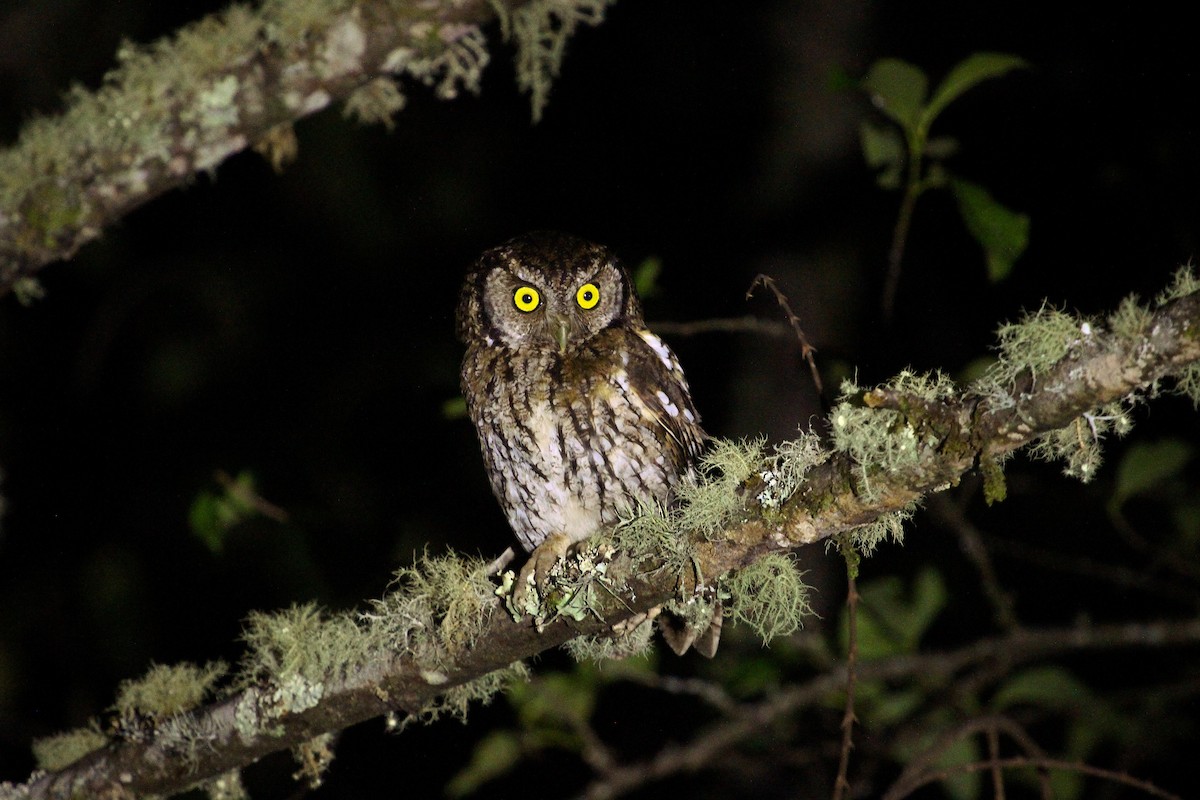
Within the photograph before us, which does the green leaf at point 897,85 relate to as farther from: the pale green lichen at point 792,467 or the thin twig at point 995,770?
the thin twig at point 995,770

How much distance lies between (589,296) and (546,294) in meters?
0.13

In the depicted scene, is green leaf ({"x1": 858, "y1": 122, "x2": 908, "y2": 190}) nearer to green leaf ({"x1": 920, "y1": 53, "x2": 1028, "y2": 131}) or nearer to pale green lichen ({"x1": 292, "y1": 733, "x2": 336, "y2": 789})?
green leaf ({"x1": 920, "y1": 53, "x2": 1028, "y2": 131})

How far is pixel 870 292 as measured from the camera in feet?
15.7

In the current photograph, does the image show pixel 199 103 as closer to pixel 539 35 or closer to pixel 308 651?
pixel 539 35

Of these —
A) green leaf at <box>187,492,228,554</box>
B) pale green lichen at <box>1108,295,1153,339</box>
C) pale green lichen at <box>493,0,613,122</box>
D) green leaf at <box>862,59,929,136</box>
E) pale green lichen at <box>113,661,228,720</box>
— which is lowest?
pale green lichen at <box>1108,295,1153,339</box>

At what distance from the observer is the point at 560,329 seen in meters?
2.62

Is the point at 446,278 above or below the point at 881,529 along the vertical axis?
above

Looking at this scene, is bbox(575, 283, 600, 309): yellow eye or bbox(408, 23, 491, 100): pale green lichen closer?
bbox(408, 23, 491, 100): pale green lichen

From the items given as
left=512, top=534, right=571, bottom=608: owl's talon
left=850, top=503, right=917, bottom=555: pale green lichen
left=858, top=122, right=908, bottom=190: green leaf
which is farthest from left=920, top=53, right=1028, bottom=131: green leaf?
left=512, top=534, right=571, bottom=608: owl's talon

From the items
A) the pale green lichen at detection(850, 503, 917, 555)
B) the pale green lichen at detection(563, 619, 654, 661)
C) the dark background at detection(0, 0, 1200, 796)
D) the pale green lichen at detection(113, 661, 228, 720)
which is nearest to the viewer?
the pale green lichen at detection(850, 503, 917, 555)

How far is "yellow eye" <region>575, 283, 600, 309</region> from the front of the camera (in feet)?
8.96

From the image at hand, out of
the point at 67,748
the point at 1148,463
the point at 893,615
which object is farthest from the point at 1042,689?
the point at 67,748

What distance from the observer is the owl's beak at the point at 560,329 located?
8.51ft

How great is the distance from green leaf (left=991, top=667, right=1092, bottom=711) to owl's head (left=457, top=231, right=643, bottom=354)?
2128 mm
